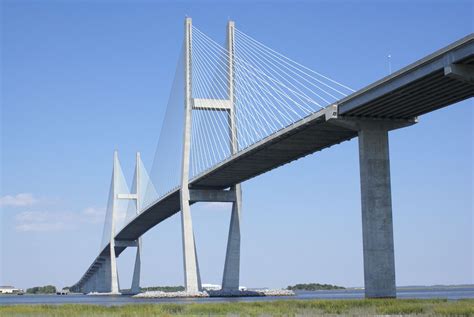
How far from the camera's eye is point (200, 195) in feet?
223

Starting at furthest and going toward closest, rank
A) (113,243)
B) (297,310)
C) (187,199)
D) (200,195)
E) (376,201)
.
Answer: (113,243) < (200,195) < (187,199) < (376,201) < (297,310)

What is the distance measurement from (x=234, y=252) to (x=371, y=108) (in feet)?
93.1

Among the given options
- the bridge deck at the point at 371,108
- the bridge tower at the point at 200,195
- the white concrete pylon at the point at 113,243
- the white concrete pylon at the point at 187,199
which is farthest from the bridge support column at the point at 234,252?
the white concrete pylon at the point at 113,243

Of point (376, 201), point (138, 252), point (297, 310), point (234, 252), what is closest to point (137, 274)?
point (138, 252)

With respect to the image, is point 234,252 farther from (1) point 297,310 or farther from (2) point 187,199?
(1) point 297,310

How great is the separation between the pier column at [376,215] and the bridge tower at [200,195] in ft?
66.6

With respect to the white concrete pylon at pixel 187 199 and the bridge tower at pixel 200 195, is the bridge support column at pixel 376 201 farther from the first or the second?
the white concrete pylon at pixel 187 199

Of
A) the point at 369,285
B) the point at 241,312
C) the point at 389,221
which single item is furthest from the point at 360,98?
the point at 241,312

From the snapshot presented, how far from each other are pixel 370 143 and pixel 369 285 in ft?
26.3

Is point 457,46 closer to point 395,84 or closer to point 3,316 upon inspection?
point 395,84

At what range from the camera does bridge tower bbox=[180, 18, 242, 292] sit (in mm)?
64812

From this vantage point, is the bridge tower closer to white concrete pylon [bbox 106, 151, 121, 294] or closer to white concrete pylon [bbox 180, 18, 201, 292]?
white concrete pylon [bbox 180, 18, 201, 292]

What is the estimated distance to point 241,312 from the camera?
32.2 metres

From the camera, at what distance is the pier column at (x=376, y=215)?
4256 centimetres
